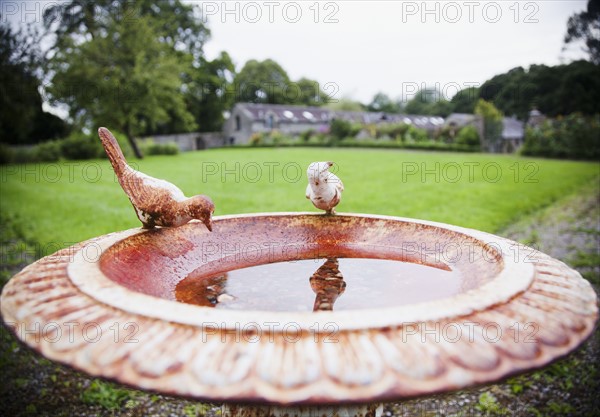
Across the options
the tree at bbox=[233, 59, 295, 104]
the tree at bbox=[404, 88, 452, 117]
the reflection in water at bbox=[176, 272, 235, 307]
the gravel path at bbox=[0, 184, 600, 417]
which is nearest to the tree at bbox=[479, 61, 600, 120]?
the tree at bbox=[404, 88, 452, 117]

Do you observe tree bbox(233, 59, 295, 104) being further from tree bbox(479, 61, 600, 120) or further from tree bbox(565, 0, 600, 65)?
tree bbox(565, 0, 600, 65)

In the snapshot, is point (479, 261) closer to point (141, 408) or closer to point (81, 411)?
point (141, 408)

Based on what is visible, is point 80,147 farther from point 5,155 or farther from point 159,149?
point 159,149

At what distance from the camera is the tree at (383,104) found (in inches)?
2608

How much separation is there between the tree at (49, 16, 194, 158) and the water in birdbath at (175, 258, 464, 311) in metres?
24.7

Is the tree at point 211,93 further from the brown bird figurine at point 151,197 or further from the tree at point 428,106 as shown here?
the brown bird figurine at point 151,197

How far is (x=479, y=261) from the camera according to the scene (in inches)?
68.1

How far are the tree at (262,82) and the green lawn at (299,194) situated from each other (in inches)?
1357

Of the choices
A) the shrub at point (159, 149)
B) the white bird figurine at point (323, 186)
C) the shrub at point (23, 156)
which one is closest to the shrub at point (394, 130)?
the shrub at point (159, 149)

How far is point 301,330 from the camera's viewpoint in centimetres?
94

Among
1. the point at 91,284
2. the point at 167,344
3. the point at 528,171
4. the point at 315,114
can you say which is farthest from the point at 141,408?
the point at 315,114

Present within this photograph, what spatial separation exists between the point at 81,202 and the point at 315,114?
3857 centimetres

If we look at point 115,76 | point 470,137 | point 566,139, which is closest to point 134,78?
point 115,76

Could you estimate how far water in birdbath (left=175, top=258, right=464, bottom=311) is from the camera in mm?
1556
